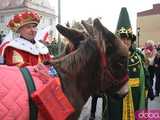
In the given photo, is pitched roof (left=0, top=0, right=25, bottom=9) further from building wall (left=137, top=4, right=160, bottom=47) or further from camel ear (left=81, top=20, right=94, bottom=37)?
camel ear (left=81, top=20, right=94, bottom=37)

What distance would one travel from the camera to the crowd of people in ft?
16.5

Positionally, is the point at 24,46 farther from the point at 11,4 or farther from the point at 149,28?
the point at 11,4

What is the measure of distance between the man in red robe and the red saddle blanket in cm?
114

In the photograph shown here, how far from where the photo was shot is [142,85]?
6.52 meters

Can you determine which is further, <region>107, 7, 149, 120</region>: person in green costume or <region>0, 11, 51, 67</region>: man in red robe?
<region>107, 7, 149, 120</region>: person in green costume

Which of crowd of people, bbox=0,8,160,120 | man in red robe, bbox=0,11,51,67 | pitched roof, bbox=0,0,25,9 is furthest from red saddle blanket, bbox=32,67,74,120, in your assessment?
pitched roof, bbox=0,0,25,9

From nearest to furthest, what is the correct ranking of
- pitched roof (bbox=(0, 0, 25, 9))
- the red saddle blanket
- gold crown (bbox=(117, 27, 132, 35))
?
the red saddle blanket, gold crown (bbox=(117, 27, 132, 35)), pitched roof (bbox=(0, 0, 25, 9))

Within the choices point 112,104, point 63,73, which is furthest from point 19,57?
point 112,104

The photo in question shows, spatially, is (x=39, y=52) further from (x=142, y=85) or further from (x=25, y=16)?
(x=142, y=85)

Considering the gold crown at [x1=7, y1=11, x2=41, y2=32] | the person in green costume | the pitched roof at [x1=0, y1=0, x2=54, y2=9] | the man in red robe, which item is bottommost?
the person in green costume

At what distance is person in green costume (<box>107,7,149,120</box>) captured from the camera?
6379mm

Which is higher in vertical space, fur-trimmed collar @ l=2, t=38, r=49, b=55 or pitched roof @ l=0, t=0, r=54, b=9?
pitched roof @ l=0, t=0, r=54, b=9

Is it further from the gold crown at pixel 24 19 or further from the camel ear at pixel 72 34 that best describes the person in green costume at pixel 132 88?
the camel ear at pixel 72 34

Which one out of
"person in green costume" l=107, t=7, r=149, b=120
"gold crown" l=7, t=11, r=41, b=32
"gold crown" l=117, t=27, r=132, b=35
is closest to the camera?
"gold crown" l=7, t=11, r=41, b=32
